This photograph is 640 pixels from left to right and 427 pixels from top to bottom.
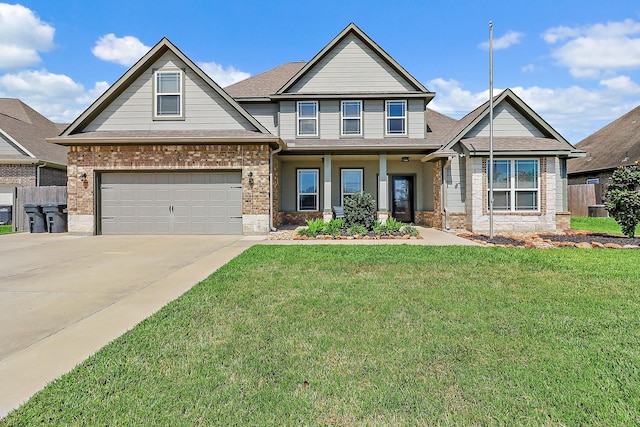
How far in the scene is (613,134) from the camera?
26.4 m

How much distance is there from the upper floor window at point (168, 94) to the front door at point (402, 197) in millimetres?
10121

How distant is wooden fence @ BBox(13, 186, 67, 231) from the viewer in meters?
14.6

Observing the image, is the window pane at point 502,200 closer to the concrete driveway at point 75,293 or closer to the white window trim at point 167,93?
the concrete driveway at point 75,293

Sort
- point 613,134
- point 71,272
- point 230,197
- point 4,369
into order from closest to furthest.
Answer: point 4,369
point 71,272
point 230,197
point 613,134

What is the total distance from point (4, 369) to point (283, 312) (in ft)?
8.42

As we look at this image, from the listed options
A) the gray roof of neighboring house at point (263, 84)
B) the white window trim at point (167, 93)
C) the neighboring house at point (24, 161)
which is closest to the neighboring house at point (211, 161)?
the white window trim at point (167, 93)

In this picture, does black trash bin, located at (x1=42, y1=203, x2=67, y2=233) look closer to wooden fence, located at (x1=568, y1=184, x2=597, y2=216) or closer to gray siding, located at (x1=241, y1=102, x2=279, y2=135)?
gray siding, located at (x1=241, y1=102, x2=279, y2=135)

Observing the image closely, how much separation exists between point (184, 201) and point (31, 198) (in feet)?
24.5

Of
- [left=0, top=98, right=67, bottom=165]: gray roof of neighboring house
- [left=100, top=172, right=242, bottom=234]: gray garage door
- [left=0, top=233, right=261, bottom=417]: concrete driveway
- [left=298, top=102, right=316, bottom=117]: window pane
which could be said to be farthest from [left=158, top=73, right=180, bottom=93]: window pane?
[left=0, top=233, right=261, bottom=417]: concrete driveway

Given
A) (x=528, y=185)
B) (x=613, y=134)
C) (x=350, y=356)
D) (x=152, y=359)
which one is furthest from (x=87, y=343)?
(x=613, y=134)

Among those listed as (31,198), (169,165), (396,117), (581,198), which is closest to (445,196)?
(396,117)

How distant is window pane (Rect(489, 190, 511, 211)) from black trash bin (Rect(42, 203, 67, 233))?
662 inches

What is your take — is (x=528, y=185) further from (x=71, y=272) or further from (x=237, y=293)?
(x=71, y=272)

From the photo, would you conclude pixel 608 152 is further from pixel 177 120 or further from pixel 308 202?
pixel 177 120
